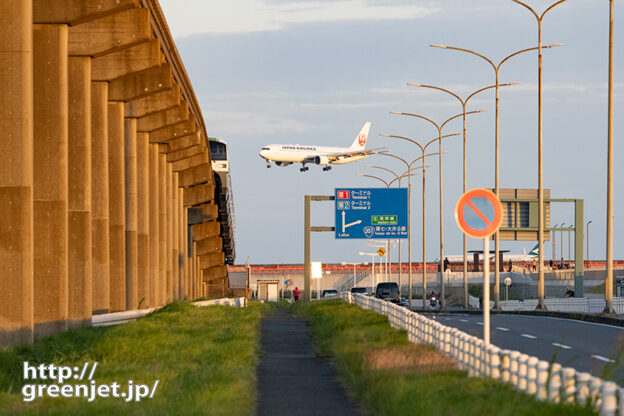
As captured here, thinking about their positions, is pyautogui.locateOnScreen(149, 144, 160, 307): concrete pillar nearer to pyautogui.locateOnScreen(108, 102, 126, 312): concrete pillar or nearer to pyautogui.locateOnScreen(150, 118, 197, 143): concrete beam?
pyautogui.locateOnScreen(150, 118, 197, 143): concrete beam

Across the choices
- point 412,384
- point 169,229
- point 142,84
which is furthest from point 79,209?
point 169,229

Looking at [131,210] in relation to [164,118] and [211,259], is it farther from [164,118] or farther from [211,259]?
[211,259]

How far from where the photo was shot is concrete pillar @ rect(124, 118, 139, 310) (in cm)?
4644

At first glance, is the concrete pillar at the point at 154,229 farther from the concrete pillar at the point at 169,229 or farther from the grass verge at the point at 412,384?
the grass verge at the point at 412,384

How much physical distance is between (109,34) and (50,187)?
702 centimetres

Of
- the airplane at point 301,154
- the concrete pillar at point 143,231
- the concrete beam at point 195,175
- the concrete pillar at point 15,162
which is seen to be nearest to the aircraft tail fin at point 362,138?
the airplane at point 301,154

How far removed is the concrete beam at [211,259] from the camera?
9619 cm

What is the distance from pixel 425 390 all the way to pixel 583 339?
53.8 feet

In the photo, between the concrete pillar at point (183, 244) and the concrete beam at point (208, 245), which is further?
the concrete beam at point (208, 245)

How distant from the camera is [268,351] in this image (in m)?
27.1

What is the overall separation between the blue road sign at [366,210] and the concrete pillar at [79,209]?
33409 mm

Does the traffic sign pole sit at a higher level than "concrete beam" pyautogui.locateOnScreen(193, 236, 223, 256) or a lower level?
higher

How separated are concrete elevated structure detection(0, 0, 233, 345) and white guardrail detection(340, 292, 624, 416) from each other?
8037mm

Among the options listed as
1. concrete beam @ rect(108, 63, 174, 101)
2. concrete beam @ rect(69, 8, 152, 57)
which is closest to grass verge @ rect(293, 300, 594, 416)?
concrete beam @ rect(69, 8, 152, 57)
